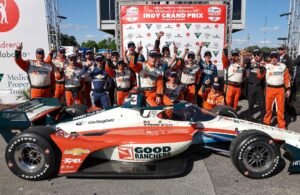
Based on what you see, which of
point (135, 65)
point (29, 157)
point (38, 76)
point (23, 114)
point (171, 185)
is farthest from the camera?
point (38, 76)

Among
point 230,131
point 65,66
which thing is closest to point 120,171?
point 230,131

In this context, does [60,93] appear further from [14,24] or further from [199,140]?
[199,140]

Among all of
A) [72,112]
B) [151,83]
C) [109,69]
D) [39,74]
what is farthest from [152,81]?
[39,74]

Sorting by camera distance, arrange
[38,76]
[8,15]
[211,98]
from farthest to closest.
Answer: [8,15]
[211,98]
[38,76]

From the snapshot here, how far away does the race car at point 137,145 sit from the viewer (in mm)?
4086

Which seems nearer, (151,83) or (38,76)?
(151,83)

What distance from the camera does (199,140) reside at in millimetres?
4762

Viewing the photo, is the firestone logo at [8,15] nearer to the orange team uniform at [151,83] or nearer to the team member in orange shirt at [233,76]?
the orange team uniform at [151,83]

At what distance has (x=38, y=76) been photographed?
665cm

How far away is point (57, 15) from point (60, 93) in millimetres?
3858

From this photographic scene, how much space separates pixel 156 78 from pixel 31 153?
10.1 ft

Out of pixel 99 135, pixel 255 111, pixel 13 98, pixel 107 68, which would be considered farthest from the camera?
pixel 13 98

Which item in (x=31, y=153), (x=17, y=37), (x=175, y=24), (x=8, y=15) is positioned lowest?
(x=31, y=153)

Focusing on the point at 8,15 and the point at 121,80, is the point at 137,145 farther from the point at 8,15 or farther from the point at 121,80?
the point at 8,15
